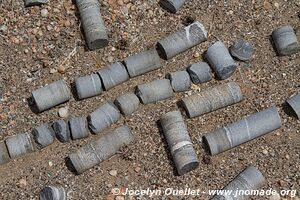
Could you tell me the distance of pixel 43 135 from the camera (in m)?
8.20

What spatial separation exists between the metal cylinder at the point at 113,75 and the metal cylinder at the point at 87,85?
0.28ft

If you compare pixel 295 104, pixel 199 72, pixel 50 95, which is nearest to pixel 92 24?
pixel 50 95

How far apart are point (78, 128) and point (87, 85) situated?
26.6 inches

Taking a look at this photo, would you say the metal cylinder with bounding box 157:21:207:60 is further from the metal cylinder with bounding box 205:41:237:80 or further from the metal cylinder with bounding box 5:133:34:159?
the metal cylinder with bounding box 5:133:34:159

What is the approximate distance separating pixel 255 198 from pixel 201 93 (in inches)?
68.0

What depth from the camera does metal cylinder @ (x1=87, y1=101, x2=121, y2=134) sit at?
8273 millimetres

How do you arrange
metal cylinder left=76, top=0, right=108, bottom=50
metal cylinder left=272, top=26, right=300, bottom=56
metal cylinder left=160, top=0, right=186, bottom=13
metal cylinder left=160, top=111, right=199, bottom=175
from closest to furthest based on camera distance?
metal cylinder left=160, top=111, right=199, bottom=175 → metal cylinder left=76, top=0, right=108, bottom=50 → metal cylinder left=272, top=26, right=300, bottom=56 → metal cylinder left=160, top=0, right=186, bottom=13

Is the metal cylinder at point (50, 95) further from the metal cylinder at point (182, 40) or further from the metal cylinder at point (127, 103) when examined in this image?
the metal cylinder at point (182, 40)

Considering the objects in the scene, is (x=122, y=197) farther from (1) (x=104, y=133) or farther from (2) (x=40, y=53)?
(2) (x=40, y=53)

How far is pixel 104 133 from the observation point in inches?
331

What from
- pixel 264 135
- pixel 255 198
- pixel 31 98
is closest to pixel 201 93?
pixel 264 135

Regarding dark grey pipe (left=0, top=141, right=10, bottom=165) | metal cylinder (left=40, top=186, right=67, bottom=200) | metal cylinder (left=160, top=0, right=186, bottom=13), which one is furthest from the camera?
metal cylinder (left=160, top=0, right=186, bottom=13)

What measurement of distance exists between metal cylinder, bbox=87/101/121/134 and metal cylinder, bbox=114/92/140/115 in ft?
0.33

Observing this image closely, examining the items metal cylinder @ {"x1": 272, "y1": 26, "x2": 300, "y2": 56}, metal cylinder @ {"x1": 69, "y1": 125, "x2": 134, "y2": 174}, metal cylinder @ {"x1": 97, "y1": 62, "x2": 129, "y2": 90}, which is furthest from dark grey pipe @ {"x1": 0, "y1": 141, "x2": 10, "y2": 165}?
metal cylinder @ {"x1": 272, "y1": 26, "x2": 300, "y2": 56}
